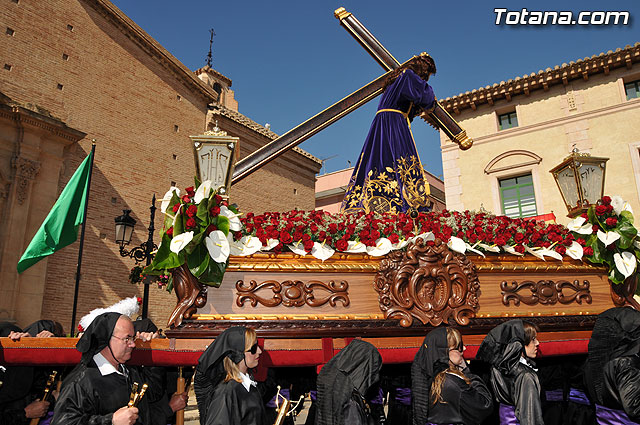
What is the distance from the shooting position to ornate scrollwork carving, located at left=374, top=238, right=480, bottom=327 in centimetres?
447

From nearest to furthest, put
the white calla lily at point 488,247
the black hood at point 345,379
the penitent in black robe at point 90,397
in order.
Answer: the penitent in black robe at point 90,397 → the black hood at point 345,379 → the white calla lily at point 488,247

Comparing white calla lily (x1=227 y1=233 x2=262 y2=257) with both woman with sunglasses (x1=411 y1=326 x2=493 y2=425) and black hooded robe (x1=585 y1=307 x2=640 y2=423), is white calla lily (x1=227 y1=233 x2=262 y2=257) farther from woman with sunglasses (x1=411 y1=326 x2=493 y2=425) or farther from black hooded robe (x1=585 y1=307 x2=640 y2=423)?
black hooded robe (x1=585 y1=307 x2=640 y2=423)

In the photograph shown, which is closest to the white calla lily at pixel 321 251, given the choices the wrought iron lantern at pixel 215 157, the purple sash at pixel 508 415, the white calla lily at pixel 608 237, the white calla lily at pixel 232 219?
the white calla lily at pixel 232 219

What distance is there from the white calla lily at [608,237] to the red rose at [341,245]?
10.7 feet

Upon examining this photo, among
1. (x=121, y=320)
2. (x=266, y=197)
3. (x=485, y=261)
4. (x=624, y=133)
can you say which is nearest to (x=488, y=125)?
(x=624, y=133)

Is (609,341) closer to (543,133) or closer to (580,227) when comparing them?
(580,227)

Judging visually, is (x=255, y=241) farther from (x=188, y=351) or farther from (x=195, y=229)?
(x=188, y=351)

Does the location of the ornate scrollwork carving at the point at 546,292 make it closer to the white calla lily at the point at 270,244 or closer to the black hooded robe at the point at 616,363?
the black hooded robe at the point at 616,363

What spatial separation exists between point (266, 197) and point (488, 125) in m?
12.3

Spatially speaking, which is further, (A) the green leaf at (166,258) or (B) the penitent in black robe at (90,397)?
(A) the green leaf at (166,258)

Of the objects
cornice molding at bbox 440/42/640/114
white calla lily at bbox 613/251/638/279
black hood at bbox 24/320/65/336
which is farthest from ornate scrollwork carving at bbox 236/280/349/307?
cornice molding at bbox 440/42/640/114

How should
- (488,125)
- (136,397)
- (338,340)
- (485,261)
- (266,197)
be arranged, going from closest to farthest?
(136,397) → (338,340) → (485,261) → (488,125) → (266,197)

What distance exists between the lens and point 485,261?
16.1 feet

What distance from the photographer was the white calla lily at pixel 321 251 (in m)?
4.40
